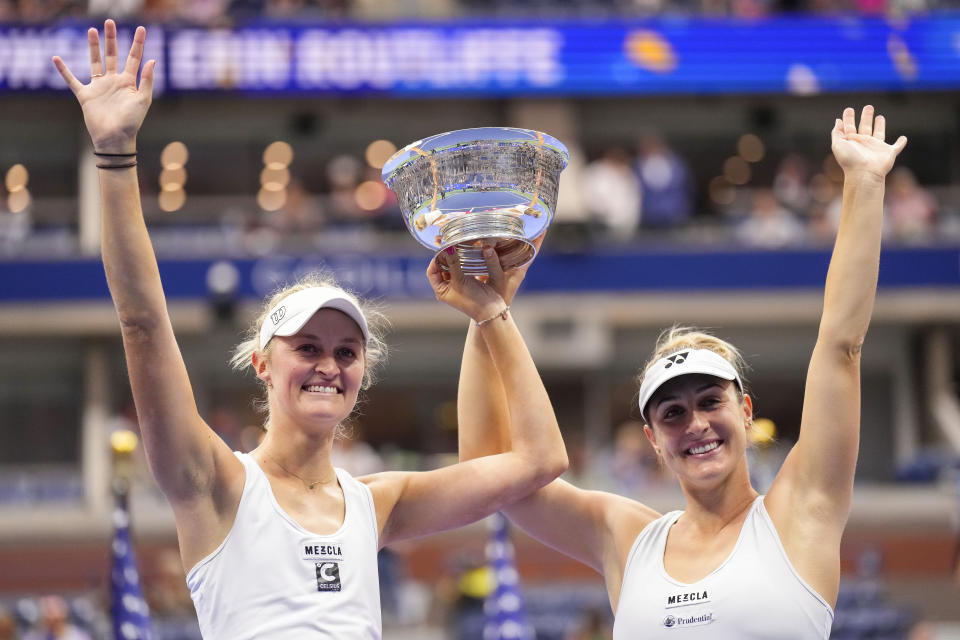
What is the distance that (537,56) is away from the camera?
17.3 metres

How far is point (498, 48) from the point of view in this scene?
56.6ft

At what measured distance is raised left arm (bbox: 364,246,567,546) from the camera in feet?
11.2

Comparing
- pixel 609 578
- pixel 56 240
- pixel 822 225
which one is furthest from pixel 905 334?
pixel 609 578

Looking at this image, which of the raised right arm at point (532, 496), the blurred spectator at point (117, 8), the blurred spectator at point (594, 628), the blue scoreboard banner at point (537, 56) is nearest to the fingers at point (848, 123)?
the raised right arm at point (532, 496)

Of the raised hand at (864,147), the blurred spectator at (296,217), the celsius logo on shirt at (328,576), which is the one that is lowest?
the celsius logo on shirt at (328,576)

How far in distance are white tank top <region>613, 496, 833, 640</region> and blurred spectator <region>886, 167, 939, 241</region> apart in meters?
14.0

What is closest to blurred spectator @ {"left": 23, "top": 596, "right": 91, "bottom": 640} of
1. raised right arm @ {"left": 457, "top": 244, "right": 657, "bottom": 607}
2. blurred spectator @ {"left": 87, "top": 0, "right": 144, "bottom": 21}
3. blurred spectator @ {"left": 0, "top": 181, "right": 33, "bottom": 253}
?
raised right arm @ {"left": 457, "top": 244, "right": 657, "bottom": 607}

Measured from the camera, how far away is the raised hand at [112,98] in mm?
2834

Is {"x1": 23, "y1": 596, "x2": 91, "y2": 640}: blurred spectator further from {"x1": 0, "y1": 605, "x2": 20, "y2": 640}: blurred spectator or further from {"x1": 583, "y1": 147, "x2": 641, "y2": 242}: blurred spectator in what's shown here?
{"x1": 583, "y1": 147, "x2": 641, "y2": 242}: blurred spectator

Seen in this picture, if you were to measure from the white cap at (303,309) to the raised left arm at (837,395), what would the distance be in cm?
113

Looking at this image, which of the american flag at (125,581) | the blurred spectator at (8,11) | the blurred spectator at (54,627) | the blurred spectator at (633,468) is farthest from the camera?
the blurred spectator at (8,11)

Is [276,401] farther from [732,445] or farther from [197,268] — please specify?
[197,268]

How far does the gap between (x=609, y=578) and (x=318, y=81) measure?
1456cm

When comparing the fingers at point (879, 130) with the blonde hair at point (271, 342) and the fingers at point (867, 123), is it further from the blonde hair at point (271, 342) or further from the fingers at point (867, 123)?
the blonde hair at point (271, 342)
